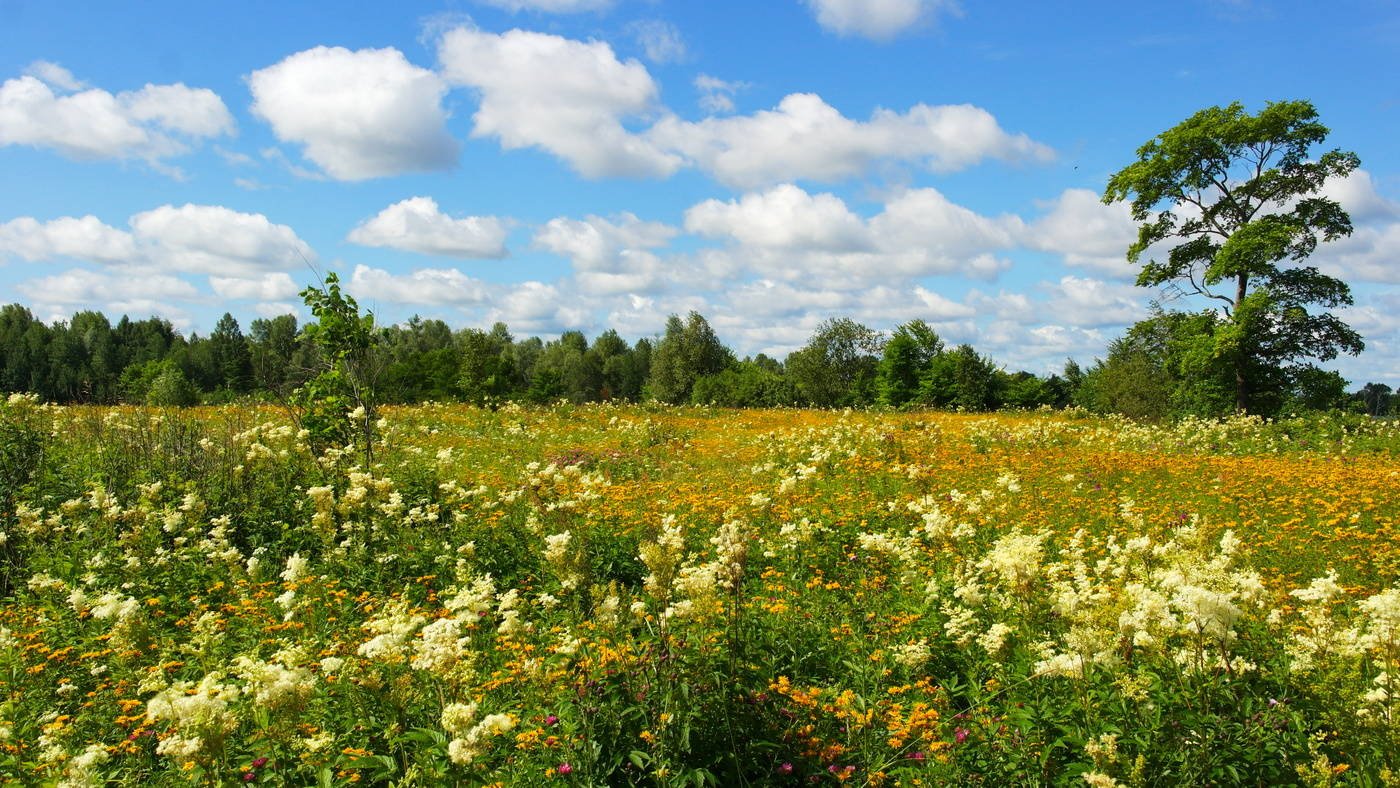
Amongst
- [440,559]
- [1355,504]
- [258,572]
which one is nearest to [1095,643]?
[440,559]

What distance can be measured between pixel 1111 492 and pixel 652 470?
6814mm

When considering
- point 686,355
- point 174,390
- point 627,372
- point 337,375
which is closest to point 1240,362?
point 337,375

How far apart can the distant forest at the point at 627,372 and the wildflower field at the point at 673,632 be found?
4382 millimetres

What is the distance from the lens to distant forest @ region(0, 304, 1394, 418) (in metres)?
20.3

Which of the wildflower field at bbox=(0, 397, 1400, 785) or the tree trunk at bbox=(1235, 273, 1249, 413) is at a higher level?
the tree trunk at bbox=(1235, 273, 1249, 413)

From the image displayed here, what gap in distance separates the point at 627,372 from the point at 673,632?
7958 centimetres

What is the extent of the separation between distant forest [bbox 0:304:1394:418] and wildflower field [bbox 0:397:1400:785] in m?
4.38

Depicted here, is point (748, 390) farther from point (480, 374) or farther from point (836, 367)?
point (480, 374)

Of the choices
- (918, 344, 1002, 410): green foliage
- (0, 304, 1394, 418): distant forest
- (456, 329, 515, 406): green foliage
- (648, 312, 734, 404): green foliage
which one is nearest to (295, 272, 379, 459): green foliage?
(0, 304, 1394, 418): distant forest

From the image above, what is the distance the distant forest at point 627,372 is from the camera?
20266 millimetres

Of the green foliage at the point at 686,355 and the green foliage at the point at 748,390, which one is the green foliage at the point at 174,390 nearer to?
the green foliage at the point at 748,390

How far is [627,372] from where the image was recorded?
83.2 metres

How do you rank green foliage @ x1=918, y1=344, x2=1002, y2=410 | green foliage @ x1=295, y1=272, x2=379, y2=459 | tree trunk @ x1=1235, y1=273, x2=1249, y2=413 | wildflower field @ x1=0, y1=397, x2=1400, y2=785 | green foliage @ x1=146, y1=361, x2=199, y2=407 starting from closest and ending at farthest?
wildflower field @ x1=0, y1=397, x2=1400, y2=785 < green foliage @ x1=295, y1=272, x2=379, y2=459 < green foliage @ x1=146, y1=361, x2=199, y2=407 < tree trunk @ x1=1235, y1=273, x2=1249, y2=413 < green foliage @ x1=918, y1=344, x2=1002, y2=410

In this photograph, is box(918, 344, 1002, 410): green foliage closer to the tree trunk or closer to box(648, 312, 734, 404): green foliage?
the tree trunk
